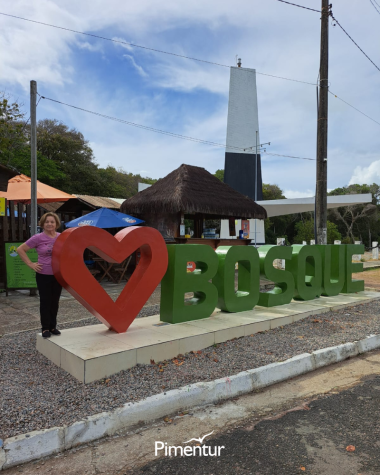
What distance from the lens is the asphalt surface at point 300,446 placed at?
2.88 metres

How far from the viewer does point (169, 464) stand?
2953 mm

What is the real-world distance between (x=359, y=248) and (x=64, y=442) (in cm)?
895

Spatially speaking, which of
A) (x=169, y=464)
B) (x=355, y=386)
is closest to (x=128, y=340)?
(x=169, y=464)

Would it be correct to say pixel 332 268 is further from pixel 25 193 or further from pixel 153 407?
pixel 25 193

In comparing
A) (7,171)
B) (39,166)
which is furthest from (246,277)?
(39,166)

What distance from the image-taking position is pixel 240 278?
24.5ft

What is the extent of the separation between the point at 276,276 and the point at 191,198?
A: 630 cm

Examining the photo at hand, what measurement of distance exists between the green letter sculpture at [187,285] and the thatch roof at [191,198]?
6.62m

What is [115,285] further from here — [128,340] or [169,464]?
[169,464]

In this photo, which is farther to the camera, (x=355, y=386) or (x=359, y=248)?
(x=359, y=248)

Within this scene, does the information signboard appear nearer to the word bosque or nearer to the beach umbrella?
the beach umbrella

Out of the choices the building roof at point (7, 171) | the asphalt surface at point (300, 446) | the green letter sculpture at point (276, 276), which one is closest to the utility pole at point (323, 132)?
the green letter sculpture at point (276, 276)

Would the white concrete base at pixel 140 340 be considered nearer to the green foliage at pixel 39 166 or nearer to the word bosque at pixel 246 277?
the word bosque at pixel 246 277

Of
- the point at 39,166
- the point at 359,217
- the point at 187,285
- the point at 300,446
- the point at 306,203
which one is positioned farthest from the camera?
the point at 359,217
